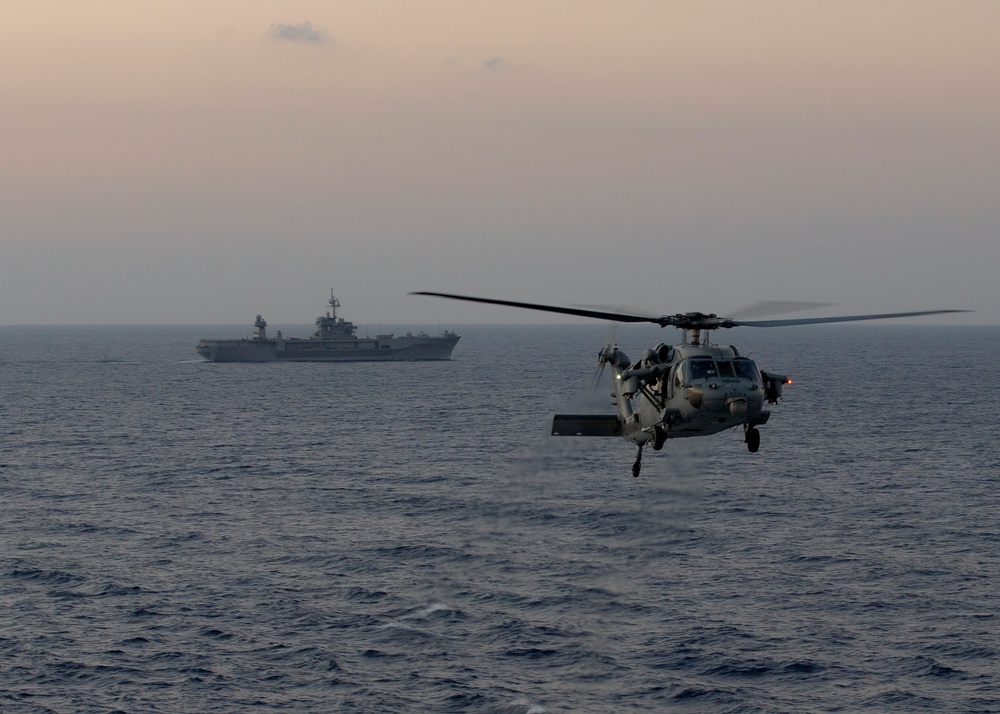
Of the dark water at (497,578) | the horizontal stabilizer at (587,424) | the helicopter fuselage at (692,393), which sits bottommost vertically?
the dark water at (497,578)

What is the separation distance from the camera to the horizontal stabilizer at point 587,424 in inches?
1444

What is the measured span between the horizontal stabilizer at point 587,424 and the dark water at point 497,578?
23.5m

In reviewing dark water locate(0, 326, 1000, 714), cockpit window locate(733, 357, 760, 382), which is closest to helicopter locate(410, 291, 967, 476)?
cockpit window locate(733, 357, 760, 382)

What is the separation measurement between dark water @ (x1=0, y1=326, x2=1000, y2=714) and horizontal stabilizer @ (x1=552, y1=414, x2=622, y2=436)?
2352 cm

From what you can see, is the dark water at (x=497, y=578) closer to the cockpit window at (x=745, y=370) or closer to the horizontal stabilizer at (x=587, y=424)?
the horizontal stabilizer at (x=587, y=424)

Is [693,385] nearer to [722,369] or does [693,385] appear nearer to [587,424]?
[722,369]

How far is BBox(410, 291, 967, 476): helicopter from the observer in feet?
103

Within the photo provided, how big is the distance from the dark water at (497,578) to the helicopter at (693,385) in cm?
2581

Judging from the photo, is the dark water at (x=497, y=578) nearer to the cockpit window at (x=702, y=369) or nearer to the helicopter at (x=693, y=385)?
the helicopter at (x=693, y=385)

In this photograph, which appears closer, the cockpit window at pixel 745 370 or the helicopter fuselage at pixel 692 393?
the helicopter fuselage at pixel 692 393

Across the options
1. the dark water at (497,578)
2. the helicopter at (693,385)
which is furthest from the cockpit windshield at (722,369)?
the dark water at (497,578)

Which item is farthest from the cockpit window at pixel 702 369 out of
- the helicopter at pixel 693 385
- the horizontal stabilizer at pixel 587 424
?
the horizontal stabilizer at pixel 587 424

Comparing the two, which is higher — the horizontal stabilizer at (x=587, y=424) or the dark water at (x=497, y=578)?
the horizontal stabilizer at (x=587, y=424)

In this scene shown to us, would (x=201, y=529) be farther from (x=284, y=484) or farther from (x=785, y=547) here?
(x=785, y=547)
